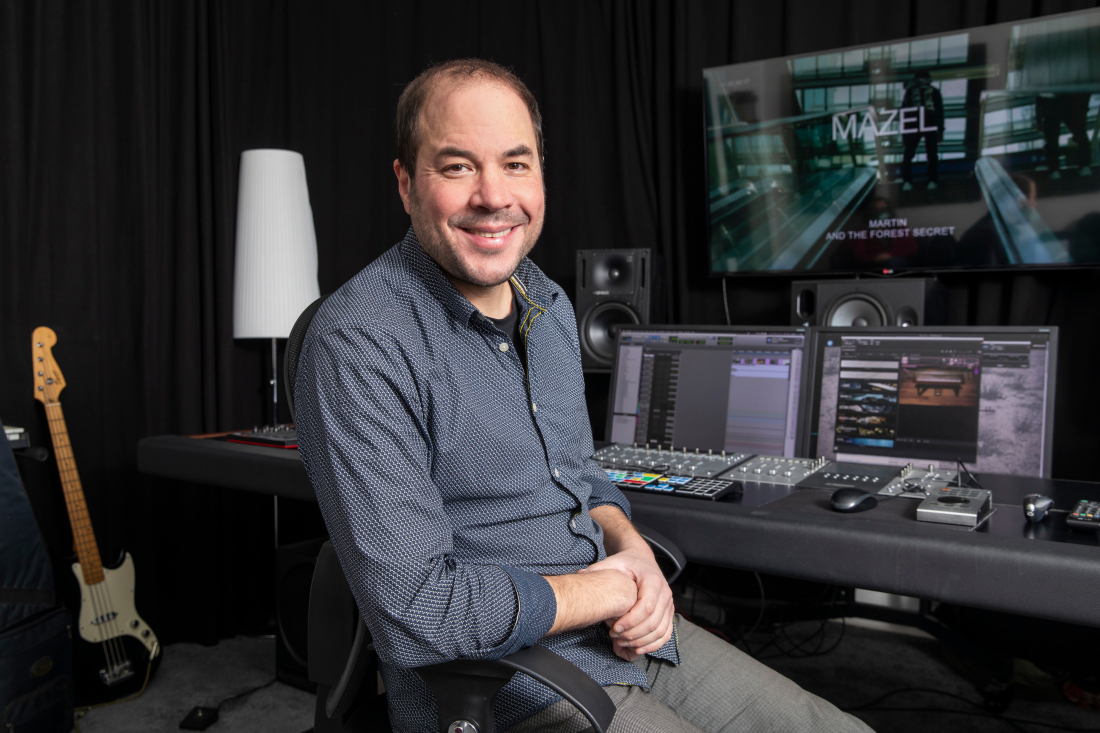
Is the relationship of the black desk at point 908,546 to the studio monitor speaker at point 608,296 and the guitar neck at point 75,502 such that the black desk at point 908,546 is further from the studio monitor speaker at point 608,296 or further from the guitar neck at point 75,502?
the guitar neck at point 75,502

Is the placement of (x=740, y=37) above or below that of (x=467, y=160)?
above

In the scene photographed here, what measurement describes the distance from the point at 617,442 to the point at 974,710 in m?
1.17

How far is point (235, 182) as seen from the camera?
2.80 m

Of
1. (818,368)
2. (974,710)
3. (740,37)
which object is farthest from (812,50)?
(974,710)

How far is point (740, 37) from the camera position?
248 cm

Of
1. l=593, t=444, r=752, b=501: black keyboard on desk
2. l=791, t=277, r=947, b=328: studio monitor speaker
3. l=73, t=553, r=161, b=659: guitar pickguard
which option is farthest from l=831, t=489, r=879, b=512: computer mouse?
l=73, t=553, r=161, b=659: guitar pickguard

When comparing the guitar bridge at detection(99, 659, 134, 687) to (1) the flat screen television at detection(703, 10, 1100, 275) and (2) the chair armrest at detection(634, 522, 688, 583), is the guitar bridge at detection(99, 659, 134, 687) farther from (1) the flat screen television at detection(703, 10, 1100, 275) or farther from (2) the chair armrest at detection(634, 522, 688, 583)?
(1) the flat screen television at detection(703, 10, 1100, 275)

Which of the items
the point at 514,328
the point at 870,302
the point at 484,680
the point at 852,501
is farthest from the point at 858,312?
the point at 484,680

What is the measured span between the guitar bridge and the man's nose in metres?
1.90

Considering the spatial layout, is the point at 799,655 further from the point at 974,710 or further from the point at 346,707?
the point at 346,707

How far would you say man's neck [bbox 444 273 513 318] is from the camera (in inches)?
46.3

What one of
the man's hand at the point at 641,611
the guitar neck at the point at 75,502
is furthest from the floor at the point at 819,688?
the man's hand at the point at 641,611

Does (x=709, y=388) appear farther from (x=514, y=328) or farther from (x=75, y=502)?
(x=75, y=502)

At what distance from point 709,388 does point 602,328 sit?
0.53 m
